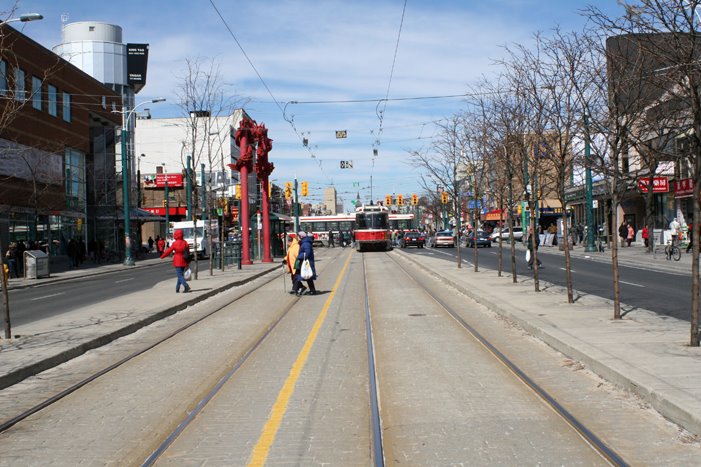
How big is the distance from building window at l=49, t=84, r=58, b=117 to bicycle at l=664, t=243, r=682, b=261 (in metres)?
38.0

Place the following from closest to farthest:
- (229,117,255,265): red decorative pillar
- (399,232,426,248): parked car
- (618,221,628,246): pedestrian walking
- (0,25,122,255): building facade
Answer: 1. (229,117,255,265): red decorative pillar
2. (0,25,122,255): building facade
3. (618,221,628,246): pedestrian walking
4. (399,232,426,248): parked car

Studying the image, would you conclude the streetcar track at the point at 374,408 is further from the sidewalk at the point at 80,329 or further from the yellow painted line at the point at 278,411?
the sidewalk at the point at 80,329

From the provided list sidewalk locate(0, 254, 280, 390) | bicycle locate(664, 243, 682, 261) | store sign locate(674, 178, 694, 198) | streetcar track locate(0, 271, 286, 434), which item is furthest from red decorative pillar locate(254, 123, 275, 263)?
streetcar track locate(0, 271, 286, 434)

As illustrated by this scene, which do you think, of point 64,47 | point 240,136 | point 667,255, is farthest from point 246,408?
point 64,47

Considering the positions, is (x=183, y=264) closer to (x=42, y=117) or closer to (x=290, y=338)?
(x=290, y=338)

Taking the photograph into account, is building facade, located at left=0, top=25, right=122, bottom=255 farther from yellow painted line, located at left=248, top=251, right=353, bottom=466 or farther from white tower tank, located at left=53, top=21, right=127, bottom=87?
white tower tank, located at left=53, top=21, right=127, bottom=87

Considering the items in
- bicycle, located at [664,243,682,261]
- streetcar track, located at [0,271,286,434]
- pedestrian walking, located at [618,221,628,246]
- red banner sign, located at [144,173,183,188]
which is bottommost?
streetcar track, located at [0,271,286,434]

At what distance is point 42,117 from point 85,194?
10340 mm

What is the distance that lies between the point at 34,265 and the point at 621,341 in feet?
105

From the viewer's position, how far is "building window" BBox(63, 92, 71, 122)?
4959 centimetres

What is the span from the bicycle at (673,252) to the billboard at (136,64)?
8391 cm

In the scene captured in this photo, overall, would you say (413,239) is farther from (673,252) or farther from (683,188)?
(673,252)

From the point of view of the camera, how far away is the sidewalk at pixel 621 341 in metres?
7.05

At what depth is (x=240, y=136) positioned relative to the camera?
39156 millimetres
